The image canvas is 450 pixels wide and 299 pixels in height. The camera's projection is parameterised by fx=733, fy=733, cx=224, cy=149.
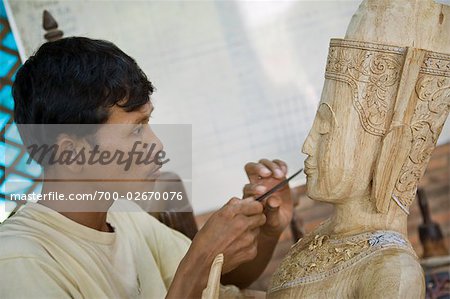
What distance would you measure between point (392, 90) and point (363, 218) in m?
0.27

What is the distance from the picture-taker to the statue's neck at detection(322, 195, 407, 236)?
4.78 feet

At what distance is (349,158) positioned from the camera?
1436mm

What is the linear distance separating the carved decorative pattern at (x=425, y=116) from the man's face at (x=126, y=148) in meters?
0.56

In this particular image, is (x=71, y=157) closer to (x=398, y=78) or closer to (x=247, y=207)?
(x=247, y=207)

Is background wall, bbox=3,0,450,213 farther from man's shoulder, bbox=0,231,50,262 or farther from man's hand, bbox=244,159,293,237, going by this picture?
man's shoulder, bbox=0,231,50,262

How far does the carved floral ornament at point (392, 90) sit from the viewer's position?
138 centimetres

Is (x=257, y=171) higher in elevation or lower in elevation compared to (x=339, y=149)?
lower

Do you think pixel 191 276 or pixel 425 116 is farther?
pixel 191 276

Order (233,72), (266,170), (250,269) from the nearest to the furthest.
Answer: (266,170) → (250,269) → (233,72)

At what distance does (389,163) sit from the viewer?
1420mm

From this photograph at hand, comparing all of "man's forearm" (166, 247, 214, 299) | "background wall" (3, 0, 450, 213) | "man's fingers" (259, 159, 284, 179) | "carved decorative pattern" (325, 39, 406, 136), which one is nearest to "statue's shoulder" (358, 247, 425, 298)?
"carved decorative pattern" (325, 39, 406, 136)

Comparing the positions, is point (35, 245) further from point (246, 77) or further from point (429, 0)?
point (246, 77)

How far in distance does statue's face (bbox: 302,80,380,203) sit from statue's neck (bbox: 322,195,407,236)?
1.0 inches

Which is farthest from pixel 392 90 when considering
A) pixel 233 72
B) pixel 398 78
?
pixel 233 72
